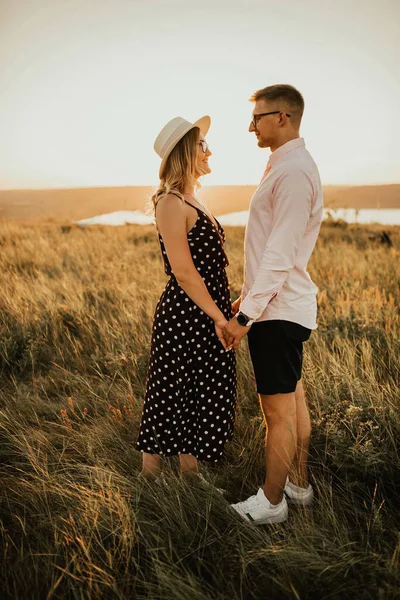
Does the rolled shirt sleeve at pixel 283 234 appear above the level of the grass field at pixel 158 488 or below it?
above

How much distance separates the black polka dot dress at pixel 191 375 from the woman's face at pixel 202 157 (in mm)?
263

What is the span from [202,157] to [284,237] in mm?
755

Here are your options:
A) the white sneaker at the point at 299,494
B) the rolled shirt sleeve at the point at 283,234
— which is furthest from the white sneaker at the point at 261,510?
the rolled shirt sleeve at the point at 283,234

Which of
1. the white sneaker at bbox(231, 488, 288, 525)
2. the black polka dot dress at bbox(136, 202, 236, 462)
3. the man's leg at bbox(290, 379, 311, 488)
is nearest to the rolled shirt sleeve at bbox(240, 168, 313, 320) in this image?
the black polka dot dress at bbox(136, 202, 236, 462)

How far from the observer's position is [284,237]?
189cm

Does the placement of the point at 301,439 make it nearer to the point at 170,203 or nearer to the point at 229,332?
the point at 229,332

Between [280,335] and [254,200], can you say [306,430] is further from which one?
[254,200]

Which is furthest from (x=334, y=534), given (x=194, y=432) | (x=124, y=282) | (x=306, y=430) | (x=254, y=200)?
(x=124, y=282)

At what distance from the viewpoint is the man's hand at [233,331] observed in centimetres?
207

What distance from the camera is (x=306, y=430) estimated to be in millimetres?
2438

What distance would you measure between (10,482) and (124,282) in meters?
3.94

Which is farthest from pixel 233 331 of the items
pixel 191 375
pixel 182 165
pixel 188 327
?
pixel 182 165

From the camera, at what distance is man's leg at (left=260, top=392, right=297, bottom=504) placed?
2.19 meters

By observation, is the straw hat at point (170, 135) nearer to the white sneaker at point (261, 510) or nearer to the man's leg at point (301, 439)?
the man's leg at point (301, 439)
